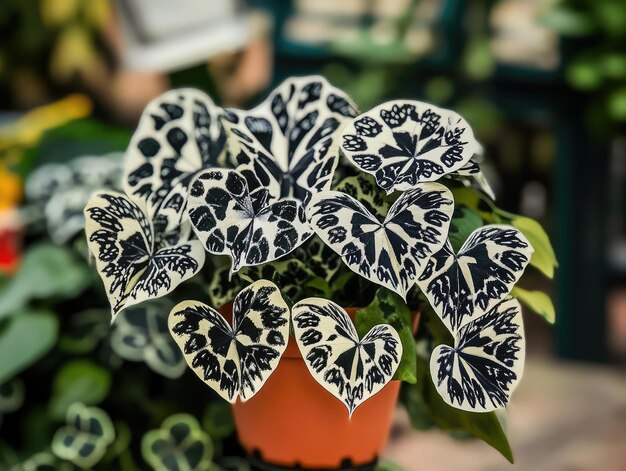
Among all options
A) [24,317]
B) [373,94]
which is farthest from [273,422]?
[373,94]

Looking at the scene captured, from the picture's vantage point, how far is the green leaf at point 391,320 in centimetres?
68

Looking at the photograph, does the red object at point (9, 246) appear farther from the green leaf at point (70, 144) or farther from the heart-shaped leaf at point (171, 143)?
the heart-shaped leaf at point (171, 143)

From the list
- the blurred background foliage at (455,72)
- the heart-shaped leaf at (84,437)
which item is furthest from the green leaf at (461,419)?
the blurred background foliage at (455,72)

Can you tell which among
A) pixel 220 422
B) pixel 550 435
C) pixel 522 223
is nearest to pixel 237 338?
pixel 522 223

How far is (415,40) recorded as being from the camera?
101 inches

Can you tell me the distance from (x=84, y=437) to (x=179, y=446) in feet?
0.45

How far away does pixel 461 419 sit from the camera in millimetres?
785

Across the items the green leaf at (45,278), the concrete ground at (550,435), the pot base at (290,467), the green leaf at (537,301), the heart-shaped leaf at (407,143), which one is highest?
the heart-shaped leaf at (407,143)

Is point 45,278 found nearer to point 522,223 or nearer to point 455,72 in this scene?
point 522,223

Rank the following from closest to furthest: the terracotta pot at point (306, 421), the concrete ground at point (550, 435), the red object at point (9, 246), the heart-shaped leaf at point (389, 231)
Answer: the heart-shaped leaf at point (389, 231), the terracotta pot at point (306, 421), the red object at point (9, 246), the concrete ground at point (550, 435)

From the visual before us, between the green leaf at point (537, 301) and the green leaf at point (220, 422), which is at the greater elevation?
the green leaf at point (537, 301)

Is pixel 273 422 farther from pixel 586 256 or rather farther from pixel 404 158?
pixel 586 256

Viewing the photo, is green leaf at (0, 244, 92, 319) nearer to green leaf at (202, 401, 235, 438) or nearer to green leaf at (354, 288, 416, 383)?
green leaf at (202, 401, 235, 438)

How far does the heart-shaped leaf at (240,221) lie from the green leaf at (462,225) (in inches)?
5.9
